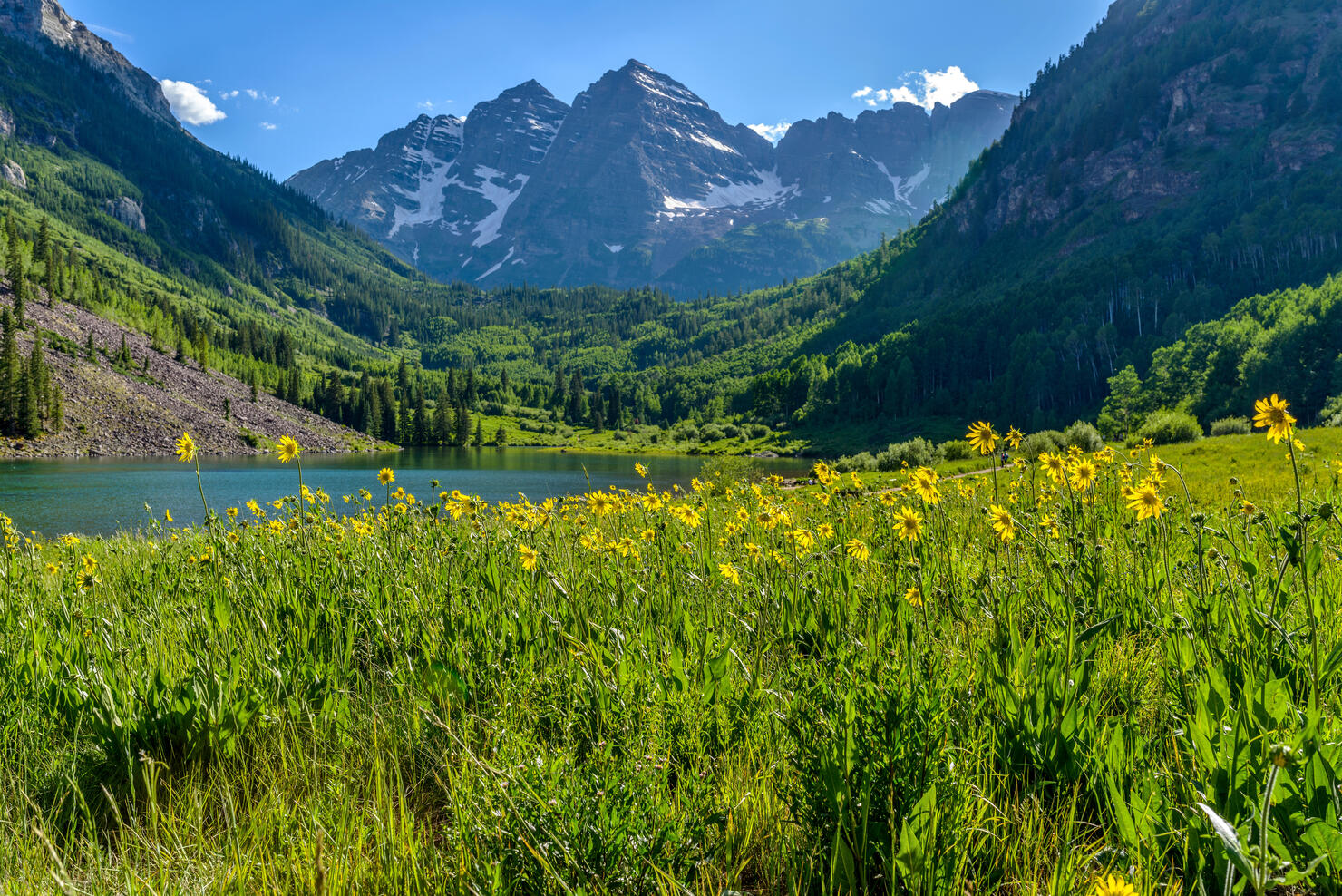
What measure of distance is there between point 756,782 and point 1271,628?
Answer: 2.48 metres

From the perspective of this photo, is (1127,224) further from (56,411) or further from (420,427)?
(56,411)

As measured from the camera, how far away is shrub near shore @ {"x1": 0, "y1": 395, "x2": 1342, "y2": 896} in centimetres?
174

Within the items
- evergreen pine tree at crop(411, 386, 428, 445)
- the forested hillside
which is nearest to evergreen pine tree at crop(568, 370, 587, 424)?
evergreen pine tree at crop(411, 386, 428, 445)

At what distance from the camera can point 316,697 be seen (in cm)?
308

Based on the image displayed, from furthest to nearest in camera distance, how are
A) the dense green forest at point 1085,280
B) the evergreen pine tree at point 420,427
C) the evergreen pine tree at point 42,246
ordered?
the evergreen pine tree at point 420,427
the evergreen pine tree at point 42,246
the dense green forest at point 1085,280

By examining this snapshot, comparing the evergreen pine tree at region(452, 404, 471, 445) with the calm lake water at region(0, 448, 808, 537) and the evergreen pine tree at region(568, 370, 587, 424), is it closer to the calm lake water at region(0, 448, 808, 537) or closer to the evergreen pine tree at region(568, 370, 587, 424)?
the evergreen pine tree at region(568, 370, 587, 424)

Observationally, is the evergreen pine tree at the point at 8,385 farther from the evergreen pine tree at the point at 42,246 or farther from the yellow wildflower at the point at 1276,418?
the yellow wildflower at the point at 1276,418

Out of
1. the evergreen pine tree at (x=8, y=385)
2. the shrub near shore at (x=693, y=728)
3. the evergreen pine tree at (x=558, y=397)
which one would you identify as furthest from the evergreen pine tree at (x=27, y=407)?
the evergreen pine tree at (x=558, y=397)

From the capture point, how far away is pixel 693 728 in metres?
2.35

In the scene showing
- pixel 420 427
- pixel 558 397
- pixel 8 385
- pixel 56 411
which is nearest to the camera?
pixel 8 385

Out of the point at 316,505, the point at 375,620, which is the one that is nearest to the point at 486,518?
the point at 316,505

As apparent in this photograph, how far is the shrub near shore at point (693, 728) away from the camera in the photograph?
5.70 feet

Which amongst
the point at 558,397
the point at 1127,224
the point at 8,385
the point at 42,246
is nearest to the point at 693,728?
the point at 8,385

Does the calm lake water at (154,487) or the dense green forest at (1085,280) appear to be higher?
the dense green forest at (1085,280)
